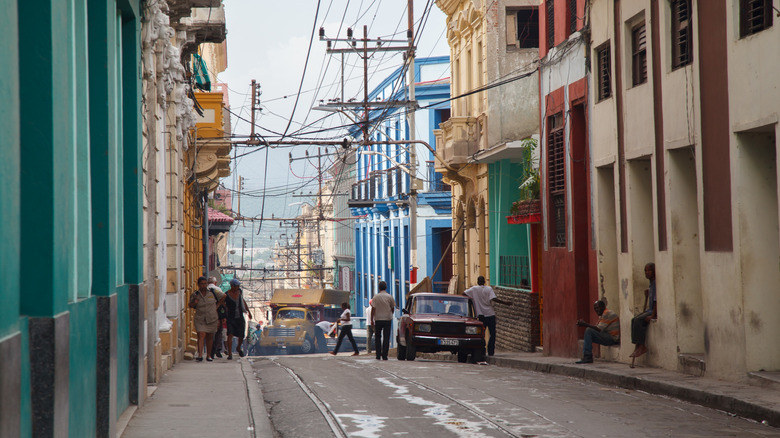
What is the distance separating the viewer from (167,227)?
59.9 feet

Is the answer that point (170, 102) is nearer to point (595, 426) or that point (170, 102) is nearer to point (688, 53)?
point (688, 53)

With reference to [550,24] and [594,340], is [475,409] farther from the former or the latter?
[550,24]

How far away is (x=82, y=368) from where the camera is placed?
24.8ft

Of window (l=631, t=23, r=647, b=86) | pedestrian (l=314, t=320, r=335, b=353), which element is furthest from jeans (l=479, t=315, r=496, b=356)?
pedestrian (l=314, t=320, r=335, b=353)

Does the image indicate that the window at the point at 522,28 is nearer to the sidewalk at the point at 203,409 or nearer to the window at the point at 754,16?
the sidewalk at the point at 203,409

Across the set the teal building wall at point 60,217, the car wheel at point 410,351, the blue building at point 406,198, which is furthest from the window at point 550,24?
the blue building at point 406,198

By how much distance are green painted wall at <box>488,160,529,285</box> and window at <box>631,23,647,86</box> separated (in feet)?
35.4

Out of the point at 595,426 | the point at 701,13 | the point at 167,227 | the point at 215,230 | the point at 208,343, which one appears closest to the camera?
the point at 595,426

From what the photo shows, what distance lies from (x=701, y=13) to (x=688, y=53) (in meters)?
0.83

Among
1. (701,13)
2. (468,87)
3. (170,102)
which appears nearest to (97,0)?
(701,13)

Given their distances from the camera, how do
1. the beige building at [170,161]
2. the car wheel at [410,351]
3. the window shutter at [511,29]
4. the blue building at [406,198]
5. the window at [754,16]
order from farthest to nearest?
the blue building at [406,198] → the window shutter at [511,29] → the car wheel at [410,351] → the beige building at [170,161] → the window at [754,16]

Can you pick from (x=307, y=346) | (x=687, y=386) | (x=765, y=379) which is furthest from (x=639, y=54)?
(x=307, y=346)

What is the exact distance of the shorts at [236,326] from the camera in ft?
67.9

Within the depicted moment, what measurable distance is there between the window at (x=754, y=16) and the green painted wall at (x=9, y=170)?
966 centimetres
